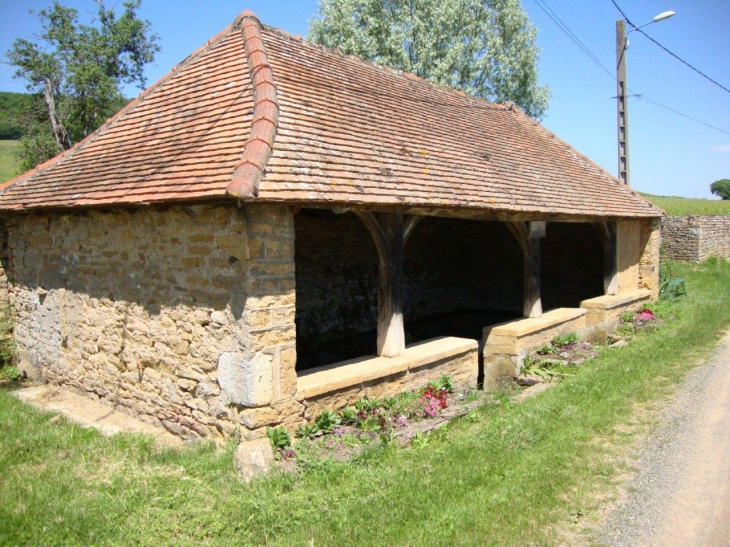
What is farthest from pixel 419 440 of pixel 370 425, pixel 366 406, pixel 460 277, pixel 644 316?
pixel 460 277

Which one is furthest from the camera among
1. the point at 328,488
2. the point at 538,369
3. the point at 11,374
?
the point at 538,369

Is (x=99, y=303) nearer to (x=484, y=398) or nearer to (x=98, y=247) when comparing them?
(x=98, y=247)

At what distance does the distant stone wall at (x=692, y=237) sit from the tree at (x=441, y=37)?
8042 mm

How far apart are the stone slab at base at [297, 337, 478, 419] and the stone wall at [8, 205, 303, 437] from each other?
30cm

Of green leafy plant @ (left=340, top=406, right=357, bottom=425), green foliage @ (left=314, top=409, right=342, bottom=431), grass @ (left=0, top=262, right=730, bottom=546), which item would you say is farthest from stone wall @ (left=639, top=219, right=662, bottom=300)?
green foliage @ (left=314, top=409, right=342, bottom=431)

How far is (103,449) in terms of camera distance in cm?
501

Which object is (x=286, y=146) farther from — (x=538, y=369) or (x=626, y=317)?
(x=626, y=317)

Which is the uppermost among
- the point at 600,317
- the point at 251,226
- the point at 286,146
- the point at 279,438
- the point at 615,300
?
the point at 286,146

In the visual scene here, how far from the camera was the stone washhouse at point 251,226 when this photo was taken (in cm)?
518

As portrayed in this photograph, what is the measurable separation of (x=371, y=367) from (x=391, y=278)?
1.12m

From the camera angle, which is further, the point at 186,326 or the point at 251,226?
the point at 186,326

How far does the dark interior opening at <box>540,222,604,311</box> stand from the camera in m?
13.4

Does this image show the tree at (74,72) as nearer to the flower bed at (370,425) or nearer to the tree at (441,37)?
the tree at (441,37)

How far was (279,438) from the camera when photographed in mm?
5102
